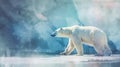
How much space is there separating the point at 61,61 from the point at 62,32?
19cm

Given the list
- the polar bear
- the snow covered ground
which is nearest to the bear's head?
the polar bear

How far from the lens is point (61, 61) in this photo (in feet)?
6.68

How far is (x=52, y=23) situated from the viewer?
2.07m

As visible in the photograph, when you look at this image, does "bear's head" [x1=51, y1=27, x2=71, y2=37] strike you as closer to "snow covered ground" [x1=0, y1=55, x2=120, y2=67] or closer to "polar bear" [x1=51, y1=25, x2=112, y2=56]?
"polar bear" [x1=51, y1=25, x2=112, y2=56]

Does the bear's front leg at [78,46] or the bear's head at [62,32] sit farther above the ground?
the bear's head at [62,32]

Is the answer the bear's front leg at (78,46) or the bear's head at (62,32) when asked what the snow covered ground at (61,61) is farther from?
the bear's head at (62,32)

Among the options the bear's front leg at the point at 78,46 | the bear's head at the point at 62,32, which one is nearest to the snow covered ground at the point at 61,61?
the bear's front leg at the point at 78,46

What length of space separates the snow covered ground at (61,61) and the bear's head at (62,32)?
5.5 inches

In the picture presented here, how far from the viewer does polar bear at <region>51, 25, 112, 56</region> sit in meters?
2.07

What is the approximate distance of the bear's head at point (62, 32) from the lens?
2.07 m

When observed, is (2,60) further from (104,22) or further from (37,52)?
(104,22)

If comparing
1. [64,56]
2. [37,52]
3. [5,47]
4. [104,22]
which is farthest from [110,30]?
[5,47]

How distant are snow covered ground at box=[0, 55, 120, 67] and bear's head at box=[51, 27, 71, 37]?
139mm

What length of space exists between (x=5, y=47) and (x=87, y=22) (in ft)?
1.83
